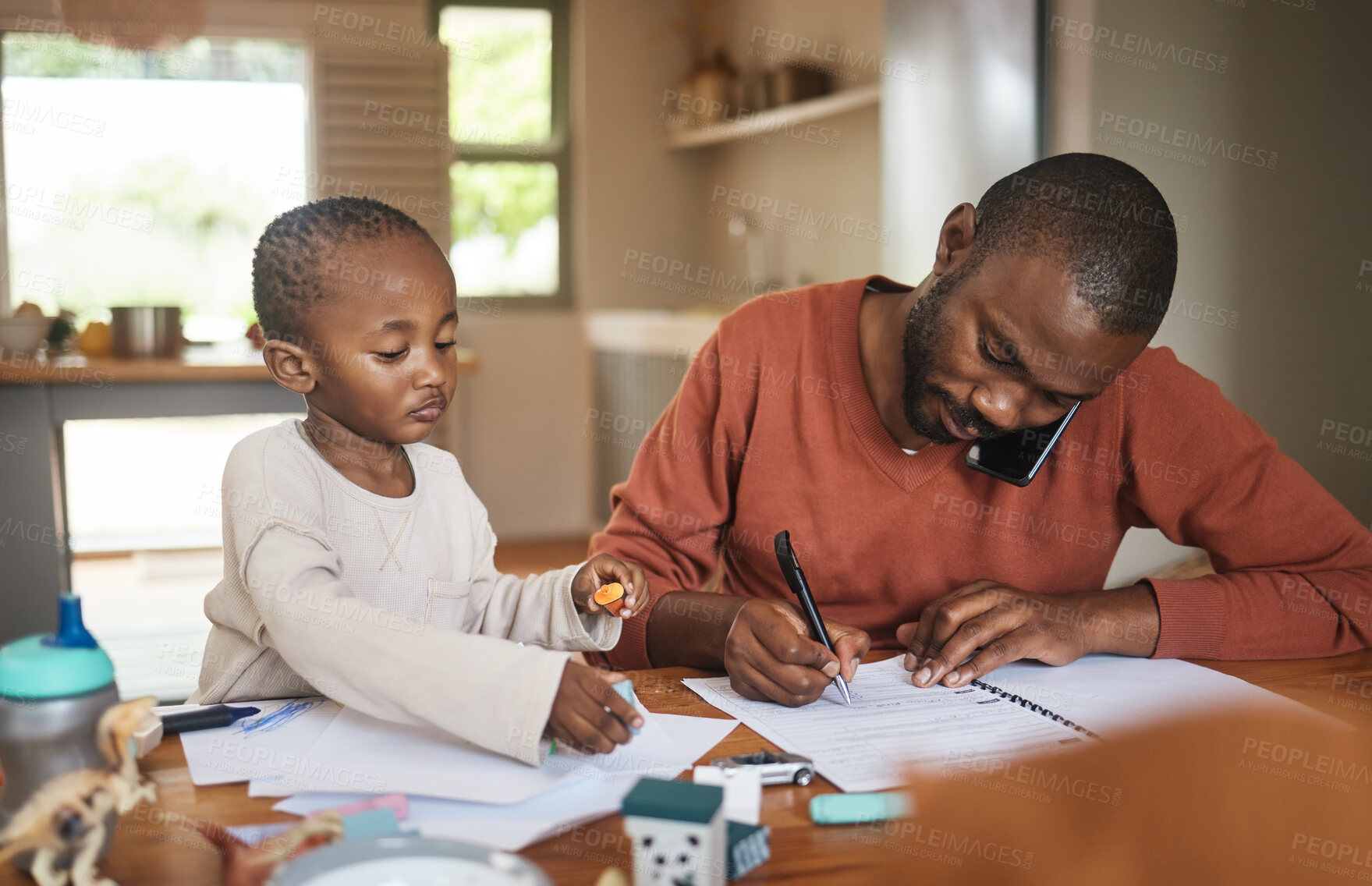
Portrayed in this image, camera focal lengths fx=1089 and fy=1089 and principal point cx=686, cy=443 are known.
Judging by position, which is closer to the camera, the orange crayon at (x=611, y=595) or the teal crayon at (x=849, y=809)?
the teal crayon at (x=849, y=809)

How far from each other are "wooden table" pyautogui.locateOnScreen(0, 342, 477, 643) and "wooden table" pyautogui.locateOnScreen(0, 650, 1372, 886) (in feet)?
7.50

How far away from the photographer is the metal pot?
3186 mm

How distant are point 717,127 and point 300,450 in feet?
12.5

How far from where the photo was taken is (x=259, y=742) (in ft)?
2.70

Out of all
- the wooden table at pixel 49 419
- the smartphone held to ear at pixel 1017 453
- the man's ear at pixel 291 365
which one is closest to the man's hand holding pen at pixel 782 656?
the smartphone held to ear at pixel 1017 453

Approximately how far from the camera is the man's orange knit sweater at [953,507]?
120cm

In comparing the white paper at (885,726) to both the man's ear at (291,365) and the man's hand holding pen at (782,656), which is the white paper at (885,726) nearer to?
the man's hand holding pen at (782,656)

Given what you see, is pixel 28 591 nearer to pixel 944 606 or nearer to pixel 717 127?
pixel 944 606

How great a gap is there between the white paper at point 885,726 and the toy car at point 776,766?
0.06 feet

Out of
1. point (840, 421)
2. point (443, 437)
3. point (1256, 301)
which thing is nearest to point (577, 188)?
point (443, 437)

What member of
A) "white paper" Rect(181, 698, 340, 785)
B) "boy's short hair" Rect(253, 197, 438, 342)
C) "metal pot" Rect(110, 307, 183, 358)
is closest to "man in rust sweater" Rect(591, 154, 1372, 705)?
"white paper" Rect(181, 698, 340, 785)

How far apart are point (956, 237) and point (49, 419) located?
8.17ft

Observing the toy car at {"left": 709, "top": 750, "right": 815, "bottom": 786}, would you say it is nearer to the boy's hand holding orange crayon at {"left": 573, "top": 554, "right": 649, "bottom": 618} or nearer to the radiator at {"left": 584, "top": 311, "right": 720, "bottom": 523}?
the boy's hand holding orange crayon at {"left": 573, "top": 554, "right": 649, "bottom": 618}

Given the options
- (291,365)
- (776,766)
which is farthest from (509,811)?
(291,365)
